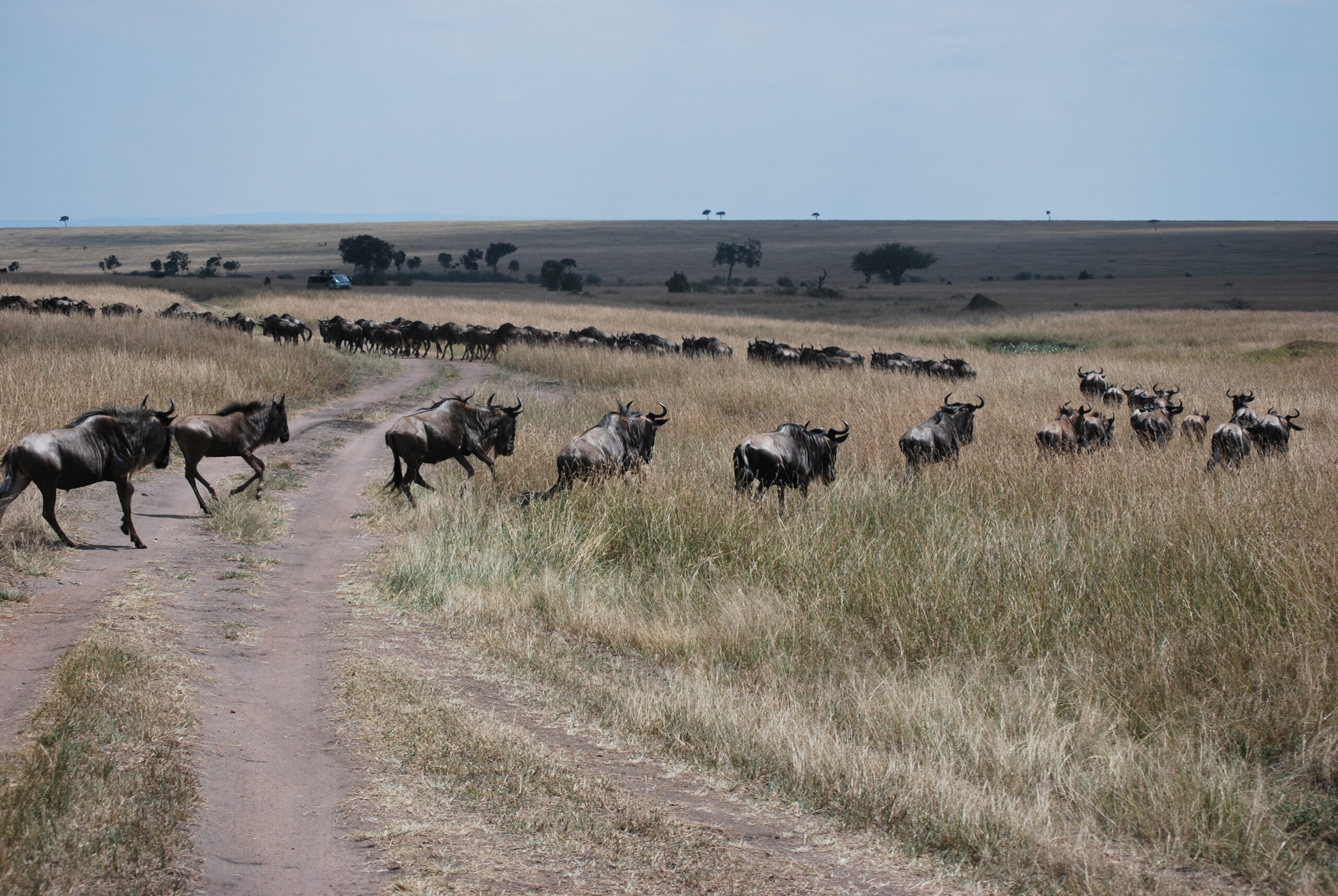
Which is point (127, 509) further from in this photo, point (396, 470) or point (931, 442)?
point (931, 442)

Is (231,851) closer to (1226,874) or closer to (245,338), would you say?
(1226,874)

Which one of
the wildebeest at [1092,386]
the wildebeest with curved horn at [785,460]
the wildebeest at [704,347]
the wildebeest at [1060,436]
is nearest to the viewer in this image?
the wildebeest with curved horn at [785,460]

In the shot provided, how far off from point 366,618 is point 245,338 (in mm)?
20119

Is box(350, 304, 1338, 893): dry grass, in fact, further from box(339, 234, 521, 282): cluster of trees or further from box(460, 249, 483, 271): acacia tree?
box(460, 249, 483, 271): acacia tree

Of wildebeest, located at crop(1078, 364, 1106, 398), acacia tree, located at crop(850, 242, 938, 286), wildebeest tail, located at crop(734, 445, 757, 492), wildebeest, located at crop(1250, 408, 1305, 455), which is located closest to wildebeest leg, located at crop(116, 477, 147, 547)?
wildebeest tail, located at crop(734, 445, 757, 492)

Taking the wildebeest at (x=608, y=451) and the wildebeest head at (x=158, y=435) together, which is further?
the wildebeest at (x=608, y=451)

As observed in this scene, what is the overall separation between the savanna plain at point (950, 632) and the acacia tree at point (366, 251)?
93.4m

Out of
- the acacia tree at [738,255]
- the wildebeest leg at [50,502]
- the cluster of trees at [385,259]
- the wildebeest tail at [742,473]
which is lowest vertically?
the wildebeest leg at [50,502]

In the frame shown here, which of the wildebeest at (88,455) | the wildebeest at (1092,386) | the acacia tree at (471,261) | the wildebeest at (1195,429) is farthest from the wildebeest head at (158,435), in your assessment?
the acacia tree at (471,261)

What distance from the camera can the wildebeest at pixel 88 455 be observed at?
8.55 metres

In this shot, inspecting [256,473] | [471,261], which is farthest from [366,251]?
[256,473]

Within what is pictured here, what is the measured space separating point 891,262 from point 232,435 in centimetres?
9676

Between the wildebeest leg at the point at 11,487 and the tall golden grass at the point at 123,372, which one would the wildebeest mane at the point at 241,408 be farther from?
the wildebeest leg at the point at 11,487

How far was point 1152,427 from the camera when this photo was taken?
14281mm
